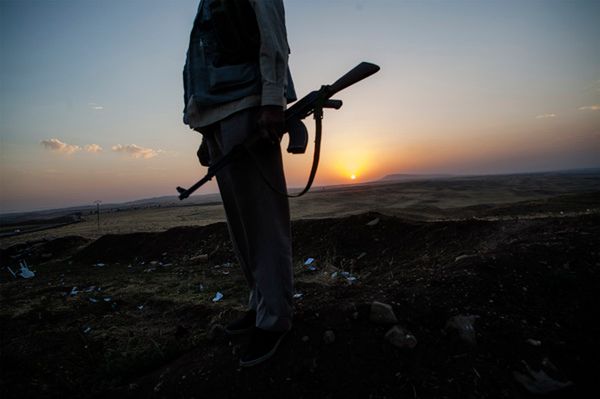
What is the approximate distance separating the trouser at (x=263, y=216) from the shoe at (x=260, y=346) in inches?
2.0

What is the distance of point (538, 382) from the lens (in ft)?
4.89

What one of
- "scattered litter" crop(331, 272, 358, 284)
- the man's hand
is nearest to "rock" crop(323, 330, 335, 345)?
the man's hand

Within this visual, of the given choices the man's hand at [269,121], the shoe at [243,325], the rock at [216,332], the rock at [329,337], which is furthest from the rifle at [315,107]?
the rock at [216,332]

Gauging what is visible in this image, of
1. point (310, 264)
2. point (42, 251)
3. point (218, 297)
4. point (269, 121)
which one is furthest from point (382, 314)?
point (42, 251)

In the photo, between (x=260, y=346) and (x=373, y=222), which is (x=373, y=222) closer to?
(x=373, y=222)

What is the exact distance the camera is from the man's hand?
1830mm

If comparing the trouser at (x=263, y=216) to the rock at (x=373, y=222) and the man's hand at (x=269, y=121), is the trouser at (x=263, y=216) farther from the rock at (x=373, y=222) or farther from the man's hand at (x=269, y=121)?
the rock at (x=373, y=222)

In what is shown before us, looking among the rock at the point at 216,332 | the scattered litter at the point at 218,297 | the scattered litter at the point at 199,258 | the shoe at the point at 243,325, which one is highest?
the shoe at the point at 243,325

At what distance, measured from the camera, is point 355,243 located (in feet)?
18.3

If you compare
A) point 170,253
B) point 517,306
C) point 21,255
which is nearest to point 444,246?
point 517,306

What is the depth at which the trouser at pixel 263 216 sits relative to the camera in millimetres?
1971

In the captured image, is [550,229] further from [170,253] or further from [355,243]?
[170,253]

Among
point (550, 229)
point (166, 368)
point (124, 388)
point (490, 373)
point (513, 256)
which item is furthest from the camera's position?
point (550, 229)

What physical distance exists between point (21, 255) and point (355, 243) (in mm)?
9526
